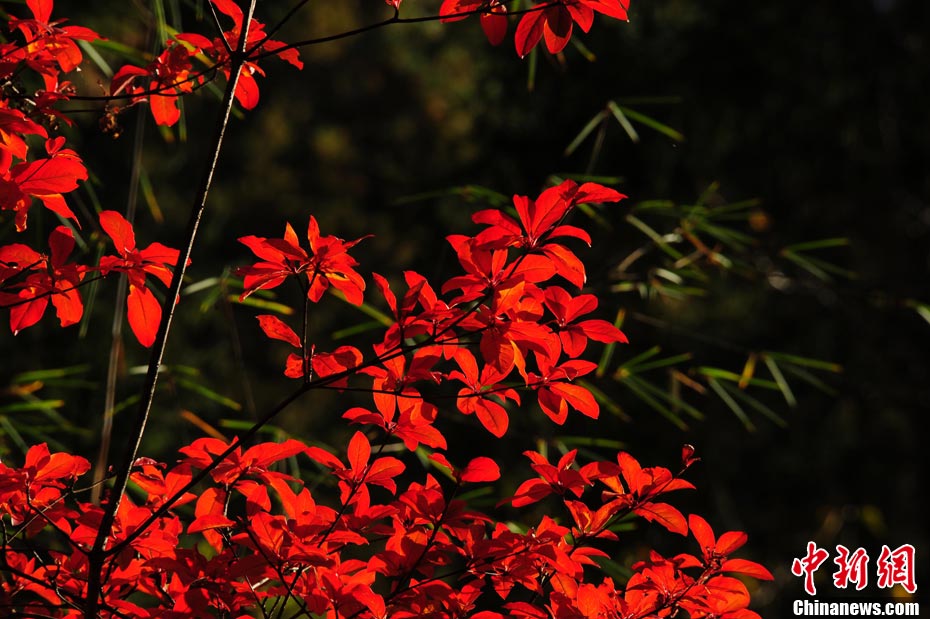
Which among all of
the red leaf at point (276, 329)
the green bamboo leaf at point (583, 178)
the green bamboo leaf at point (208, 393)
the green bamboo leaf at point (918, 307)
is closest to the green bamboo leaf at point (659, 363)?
the green bamboo leaf at point (583, 178)

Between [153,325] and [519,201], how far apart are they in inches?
11.3

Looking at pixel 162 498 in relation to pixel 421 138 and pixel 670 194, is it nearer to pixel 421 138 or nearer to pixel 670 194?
pixel 670 194

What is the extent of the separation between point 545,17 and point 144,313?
0.37m

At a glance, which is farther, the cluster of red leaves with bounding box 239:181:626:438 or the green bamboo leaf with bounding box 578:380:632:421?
the green bamboo leaf with bounding box 578:380:632:421

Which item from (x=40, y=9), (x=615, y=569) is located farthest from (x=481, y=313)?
(x=615, y=569)

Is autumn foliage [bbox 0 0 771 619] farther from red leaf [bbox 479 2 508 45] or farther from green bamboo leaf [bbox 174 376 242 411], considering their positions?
green bamboo leaf [bbox 174 376 242 411]

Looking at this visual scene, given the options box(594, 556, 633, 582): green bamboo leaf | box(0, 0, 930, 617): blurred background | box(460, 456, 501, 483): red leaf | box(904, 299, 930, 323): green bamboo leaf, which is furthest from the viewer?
box(0, 0, 930, 617): blurred background

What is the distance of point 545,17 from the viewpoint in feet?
2.18

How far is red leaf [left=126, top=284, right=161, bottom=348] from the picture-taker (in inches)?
26.5

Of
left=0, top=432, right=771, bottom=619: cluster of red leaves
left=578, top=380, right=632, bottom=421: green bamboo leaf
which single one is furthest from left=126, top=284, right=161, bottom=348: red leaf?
left=578, top=380, right=632, bottom=421: green bamboo leaf

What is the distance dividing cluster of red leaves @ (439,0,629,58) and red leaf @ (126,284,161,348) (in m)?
0.30

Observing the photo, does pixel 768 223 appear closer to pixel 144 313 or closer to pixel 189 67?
pixel 189 67

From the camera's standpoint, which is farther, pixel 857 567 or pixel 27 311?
pixel 857 567

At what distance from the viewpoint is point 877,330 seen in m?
4.15
